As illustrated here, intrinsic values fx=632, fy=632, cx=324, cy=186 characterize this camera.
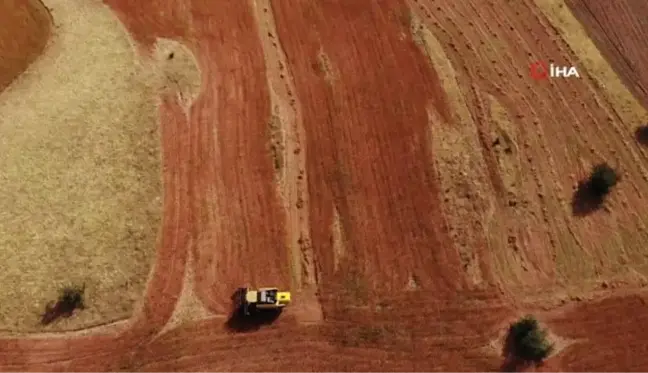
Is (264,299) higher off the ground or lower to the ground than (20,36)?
lower

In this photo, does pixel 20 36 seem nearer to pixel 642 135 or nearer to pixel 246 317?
pixel 246 317

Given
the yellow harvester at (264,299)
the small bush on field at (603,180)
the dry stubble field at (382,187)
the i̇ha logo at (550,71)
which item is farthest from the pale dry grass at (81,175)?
the small bush on field at (603,180)

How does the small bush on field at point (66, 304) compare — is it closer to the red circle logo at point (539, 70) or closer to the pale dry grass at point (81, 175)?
the pale dry grass at point (81, 175)

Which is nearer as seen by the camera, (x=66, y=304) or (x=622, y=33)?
(x=66, y=304)

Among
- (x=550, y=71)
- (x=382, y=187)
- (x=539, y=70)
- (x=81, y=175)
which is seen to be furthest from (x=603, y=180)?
(x=81, y=175)

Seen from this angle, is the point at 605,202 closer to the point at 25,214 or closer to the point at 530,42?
the point at 530,42

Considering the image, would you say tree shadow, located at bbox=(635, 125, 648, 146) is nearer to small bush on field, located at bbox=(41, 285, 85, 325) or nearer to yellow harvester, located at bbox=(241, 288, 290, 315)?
yellow harvester, located at bbox=(241, 288, 290, 315)
